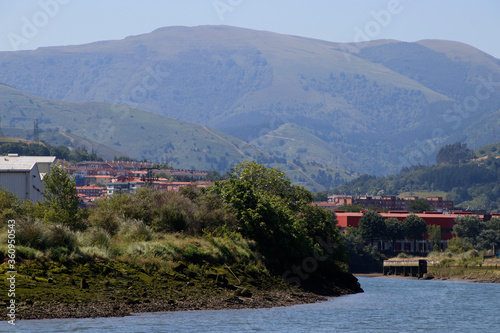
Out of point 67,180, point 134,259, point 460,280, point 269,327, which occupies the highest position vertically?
point 67,180

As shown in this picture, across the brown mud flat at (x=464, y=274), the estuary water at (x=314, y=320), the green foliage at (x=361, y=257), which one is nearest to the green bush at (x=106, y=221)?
the estuary water at (x=314, y=320)

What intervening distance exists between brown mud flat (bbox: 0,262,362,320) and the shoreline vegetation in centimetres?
8

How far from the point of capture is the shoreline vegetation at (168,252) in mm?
43906

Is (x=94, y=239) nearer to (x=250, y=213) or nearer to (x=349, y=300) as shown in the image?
(x=250, y=213)

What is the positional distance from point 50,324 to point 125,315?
5503 millimetres

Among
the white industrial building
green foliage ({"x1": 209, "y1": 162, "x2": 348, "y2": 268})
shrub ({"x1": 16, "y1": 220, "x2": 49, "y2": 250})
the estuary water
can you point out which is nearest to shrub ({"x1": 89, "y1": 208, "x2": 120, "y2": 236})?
shrub ({"x1": 16, "y1": 220, "x2": 49, "y2": 250})

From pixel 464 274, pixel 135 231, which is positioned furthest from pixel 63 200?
pixel 464 274

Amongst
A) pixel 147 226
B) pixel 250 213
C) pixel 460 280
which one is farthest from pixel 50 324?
pixel 460 280

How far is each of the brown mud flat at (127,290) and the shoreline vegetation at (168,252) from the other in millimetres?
78

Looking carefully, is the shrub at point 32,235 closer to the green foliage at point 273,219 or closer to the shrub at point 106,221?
the shrub at point 106,221

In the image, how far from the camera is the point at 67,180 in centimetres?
6362

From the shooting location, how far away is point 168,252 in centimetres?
5416

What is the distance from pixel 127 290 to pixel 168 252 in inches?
324

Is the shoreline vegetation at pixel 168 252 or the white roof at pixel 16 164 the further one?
the white roof at pixel 16 164
